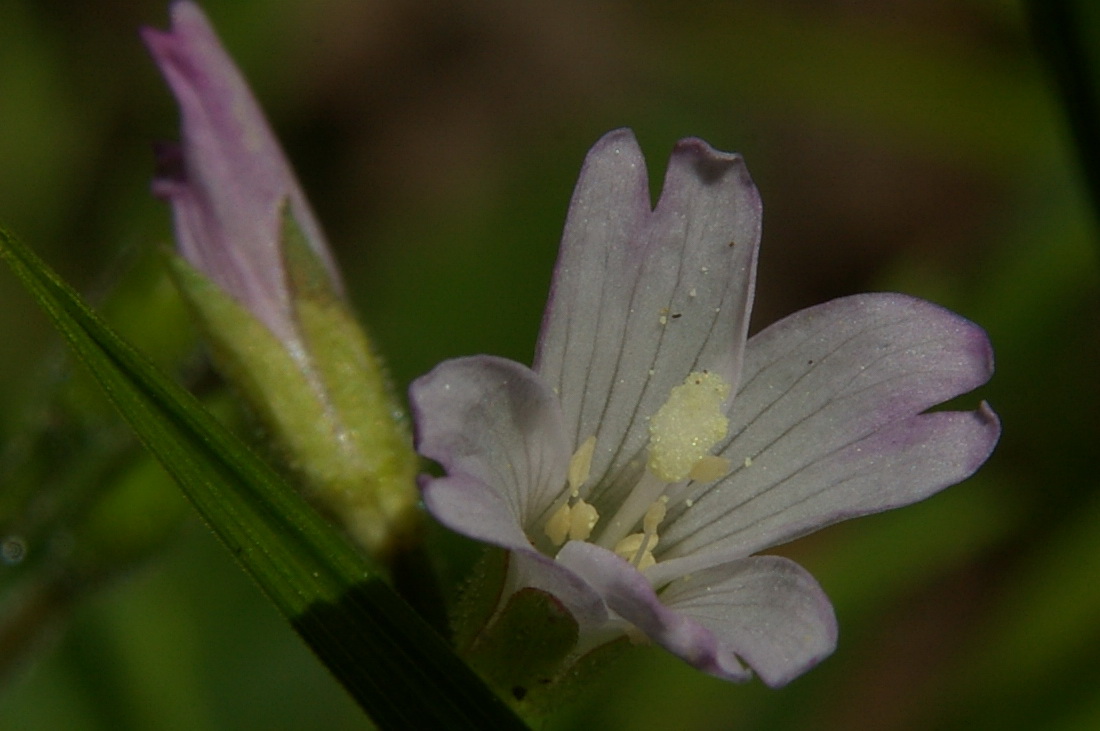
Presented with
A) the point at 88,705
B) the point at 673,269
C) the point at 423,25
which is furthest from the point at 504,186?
the point at 673,269

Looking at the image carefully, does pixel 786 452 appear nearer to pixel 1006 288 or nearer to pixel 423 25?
pixel 1006 288

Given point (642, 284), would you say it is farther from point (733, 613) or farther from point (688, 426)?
point (733, 613)

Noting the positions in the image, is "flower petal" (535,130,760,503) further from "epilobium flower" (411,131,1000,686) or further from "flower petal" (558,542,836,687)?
"flower petal" (558,542,836,687)

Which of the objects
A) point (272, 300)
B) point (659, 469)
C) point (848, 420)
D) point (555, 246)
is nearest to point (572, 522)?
point (659, 469)

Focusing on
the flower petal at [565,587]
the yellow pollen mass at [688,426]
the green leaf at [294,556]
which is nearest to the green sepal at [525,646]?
the flower petal at [565,587]

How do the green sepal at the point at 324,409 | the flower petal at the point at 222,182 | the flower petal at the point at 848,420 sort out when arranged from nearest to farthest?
the flower petal at the point at 848,420, the green sepal at the point at 324,409, the flower petal at the point at 222,182

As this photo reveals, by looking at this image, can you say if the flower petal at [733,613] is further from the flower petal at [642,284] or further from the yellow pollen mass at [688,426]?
the flower petal at [642,284]
